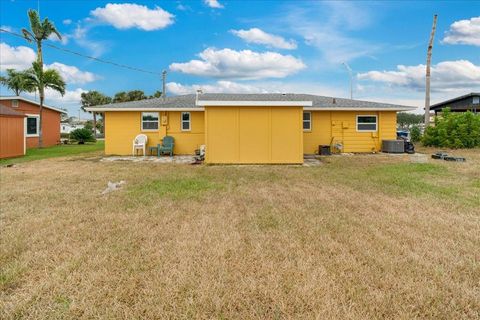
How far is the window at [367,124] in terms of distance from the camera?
14.5 m

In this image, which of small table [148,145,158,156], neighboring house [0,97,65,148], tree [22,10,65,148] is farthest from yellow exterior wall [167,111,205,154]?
tree [22,10,65,148]

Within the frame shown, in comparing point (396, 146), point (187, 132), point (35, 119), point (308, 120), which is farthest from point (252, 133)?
point (35, 119)

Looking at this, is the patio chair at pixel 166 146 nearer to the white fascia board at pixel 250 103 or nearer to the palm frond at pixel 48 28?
the white fascia board at pixel 250 103

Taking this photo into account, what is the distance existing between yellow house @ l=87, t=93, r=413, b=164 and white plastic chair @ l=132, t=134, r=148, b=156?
11.5 inches

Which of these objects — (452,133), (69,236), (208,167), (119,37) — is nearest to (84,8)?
(119,37)

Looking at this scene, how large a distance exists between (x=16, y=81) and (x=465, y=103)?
39.1 m

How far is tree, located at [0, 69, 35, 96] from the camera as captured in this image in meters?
17.8

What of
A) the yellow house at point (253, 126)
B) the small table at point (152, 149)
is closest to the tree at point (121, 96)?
the yellow house at point (253, 126)

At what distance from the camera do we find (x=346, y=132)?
14.5 metres

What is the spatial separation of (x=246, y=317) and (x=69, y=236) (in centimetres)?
275

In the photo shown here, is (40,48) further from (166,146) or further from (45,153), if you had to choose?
(166,146)

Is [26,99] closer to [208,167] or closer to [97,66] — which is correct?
[97,66]

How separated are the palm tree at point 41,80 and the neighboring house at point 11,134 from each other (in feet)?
17.4

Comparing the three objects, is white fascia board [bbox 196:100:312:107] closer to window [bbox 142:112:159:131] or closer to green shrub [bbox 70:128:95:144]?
window [bbox 142:112:159:131]
